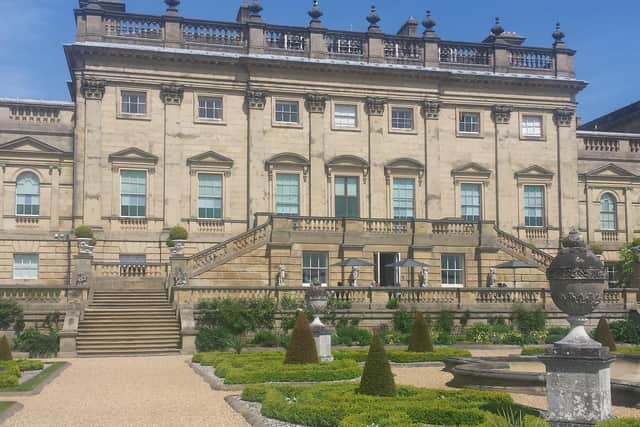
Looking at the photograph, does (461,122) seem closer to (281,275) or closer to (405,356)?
(281,275)

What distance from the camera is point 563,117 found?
46.2 metres

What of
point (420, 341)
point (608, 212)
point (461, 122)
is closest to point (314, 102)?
point (461, 122)

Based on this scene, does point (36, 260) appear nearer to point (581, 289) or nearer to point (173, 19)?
point (173, 19)

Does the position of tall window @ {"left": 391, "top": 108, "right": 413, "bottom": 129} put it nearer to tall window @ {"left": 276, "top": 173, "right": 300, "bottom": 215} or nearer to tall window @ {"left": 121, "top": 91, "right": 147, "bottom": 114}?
tall window @ {"left": 276, "top": 173, "right": 300, "bottom": 215}

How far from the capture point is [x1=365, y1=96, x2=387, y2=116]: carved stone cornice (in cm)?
4375

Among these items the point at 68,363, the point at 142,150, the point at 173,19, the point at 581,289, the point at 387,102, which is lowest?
Result: the point at 68,363

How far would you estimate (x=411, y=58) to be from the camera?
44.8m

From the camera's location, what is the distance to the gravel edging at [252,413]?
44.9ft

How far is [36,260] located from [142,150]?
7075mm

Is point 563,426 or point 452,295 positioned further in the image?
point 452,295

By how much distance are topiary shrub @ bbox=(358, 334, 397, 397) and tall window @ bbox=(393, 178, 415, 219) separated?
27.9 m

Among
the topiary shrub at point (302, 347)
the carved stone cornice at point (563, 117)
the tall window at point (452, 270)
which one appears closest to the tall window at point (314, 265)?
the tall window at point (452, 270)

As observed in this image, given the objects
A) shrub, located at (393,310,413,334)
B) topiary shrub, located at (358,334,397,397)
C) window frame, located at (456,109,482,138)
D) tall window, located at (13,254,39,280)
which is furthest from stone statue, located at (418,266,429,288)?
topiary shrub, located at (358,334,397,397)

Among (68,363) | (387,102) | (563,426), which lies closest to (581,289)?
(563,426)
